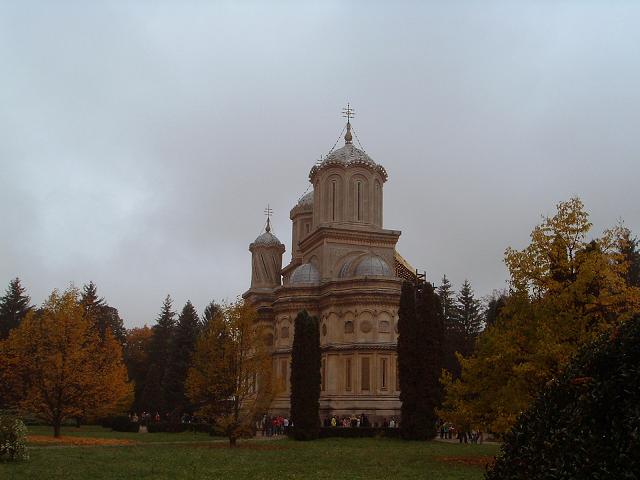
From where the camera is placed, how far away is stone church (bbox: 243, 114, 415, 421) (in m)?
38.9

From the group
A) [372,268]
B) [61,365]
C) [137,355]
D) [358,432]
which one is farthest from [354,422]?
[137,355]

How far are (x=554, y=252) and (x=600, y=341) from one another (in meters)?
12.6

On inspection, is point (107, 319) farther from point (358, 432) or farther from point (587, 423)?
point (587, 423)

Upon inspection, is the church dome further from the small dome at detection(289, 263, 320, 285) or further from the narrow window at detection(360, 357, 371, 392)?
the narrow window at detection(360, 357, 371, 392)

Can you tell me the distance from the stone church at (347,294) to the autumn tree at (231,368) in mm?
9348

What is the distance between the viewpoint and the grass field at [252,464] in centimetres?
1465

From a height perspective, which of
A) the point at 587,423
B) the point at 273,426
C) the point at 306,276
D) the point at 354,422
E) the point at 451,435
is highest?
the point at 306,276

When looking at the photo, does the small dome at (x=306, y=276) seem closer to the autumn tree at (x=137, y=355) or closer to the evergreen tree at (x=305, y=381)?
the evergreen tree at (x=305, y=381)

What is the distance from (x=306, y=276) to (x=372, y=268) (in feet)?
15.6

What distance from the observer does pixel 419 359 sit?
29922 mm

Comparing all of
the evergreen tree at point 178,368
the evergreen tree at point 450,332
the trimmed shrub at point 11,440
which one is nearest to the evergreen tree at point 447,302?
the evergreen tree at point 450,332

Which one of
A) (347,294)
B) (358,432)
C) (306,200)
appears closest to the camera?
(358,432)

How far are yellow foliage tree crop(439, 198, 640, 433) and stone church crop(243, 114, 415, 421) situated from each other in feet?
62.4

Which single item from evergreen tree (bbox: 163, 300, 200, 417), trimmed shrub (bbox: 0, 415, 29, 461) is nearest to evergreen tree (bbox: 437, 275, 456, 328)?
evergreen tree (bbox: 163, 300, 200, 417)
